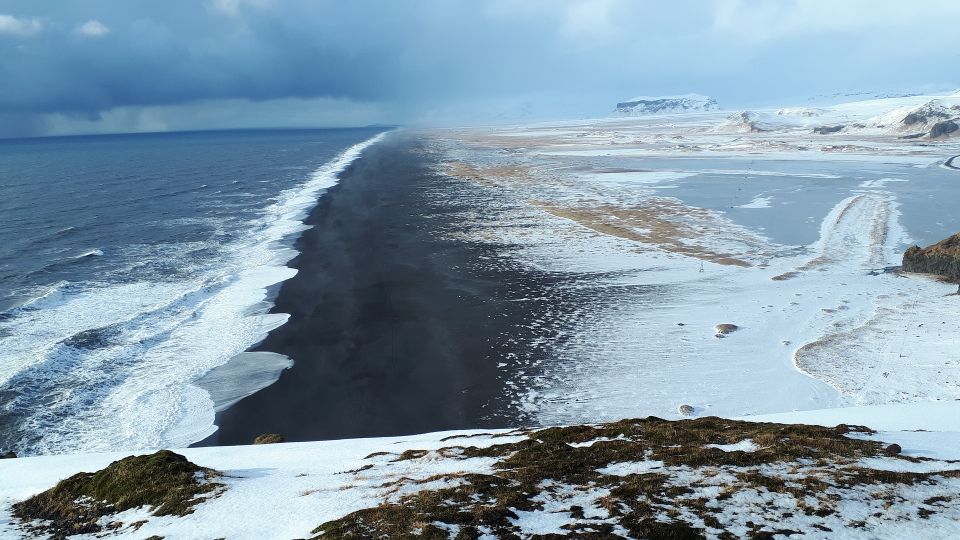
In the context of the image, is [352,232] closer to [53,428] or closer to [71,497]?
[53,428]

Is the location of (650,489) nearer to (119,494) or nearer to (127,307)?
(119,494)

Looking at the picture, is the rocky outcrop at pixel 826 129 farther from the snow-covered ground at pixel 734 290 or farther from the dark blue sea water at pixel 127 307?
the dark blue sea water at pixel 127 307

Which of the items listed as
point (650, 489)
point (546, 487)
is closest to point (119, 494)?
point (546, 487)

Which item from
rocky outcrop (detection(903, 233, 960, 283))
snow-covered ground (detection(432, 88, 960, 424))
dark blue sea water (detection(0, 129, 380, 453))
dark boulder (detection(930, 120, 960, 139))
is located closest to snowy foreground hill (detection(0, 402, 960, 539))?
dark blue sea water (detection(0, 129, 380, 453))

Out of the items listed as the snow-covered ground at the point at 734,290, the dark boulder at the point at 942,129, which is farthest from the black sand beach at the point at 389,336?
the dark boulder at the point at 942,129

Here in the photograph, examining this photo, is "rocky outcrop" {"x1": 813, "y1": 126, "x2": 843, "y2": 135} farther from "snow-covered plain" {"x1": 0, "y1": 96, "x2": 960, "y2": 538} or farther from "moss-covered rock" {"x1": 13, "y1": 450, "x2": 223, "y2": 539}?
"moss-covered rock" {"x1": 13, "y1": 450, "x2": 223, "y2": 539}

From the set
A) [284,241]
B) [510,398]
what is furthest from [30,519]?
[284,241]
